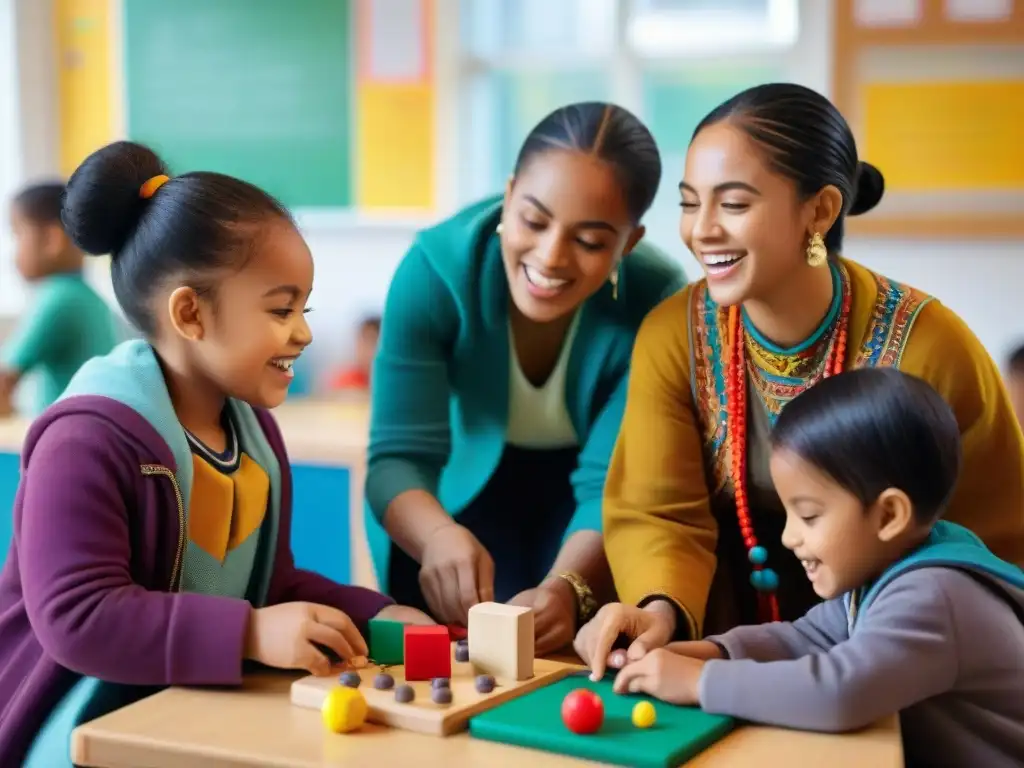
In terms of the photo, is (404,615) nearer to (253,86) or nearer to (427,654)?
(427,654)

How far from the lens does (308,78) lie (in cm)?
441

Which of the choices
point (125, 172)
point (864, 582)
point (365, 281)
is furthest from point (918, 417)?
point (365, 281)

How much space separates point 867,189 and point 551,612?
61cm

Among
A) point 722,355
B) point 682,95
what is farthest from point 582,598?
point 682,95

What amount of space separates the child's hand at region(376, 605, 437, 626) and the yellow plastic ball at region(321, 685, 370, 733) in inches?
10.5

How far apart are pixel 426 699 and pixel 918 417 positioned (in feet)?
1.60

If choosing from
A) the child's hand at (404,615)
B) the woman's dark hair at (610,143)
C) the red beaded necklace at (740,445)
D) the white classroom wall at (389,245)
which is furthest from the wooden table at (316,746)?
the white classroom wall at (389,245)

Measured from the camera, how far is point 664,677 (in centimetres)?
110

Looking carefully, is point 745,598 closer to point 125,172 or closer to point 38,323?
point 125,172

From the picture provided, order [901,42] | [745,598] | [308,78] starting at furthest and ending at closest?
1. [308,78]
2. [901,42]
3. [745,598]

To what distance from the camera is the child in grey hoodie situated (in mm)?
1041

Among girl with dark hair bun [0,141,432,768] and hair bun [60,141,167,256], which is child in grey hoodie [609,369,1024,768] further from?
hair bun [60,141,167,256]

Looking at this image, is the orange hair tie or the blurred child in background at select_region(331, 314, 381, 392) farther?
the blurred child in background at select_region(331, 314, 381, 392)

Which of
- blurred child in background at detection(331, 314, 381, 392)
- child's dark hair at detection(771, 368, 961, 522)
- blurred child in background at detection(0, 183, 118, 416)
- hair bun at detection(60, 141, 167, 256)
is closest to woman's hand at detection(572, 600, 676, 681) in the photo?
child's dark hair at detection(771, 368, 961, 522)
